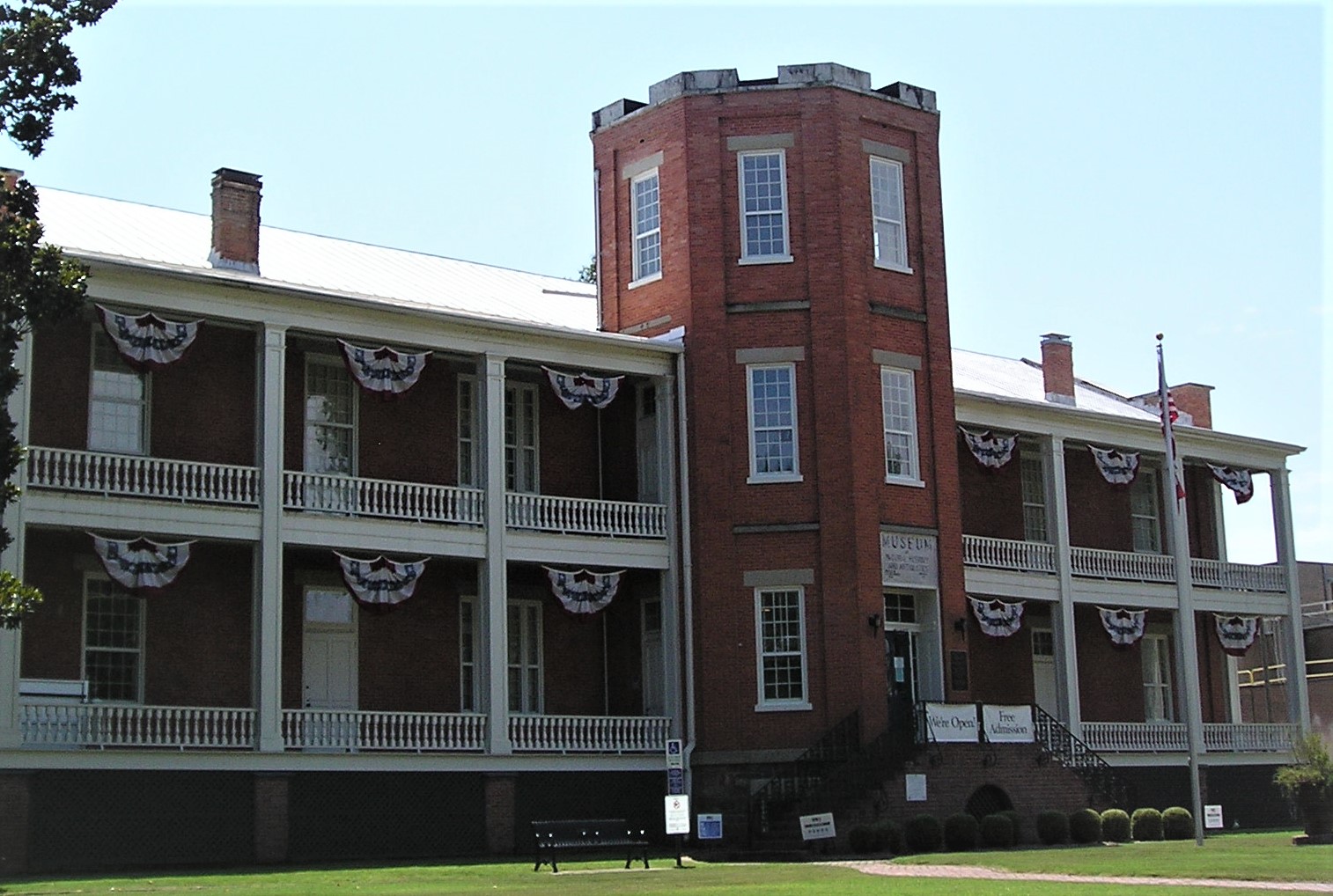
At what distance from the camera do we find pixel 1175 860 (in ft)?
80.1

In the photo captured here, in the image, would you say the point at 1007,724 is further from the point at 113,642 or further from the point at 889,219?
the point at 113,642

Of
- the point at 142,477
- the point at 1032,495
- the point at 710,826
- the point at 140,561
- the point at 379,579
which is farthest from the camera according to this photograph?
the point at 1032,495

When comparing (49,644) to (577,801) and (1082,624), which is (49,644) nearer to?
(577,801)

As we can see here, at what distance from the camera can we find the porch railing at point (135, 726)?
25938mm

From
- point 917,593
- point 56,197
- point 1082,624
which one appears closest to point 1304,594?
point 1082,624

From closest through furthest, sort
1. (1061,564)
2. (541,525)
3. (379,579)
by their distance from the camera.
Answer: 1. (379,579)
2. (541,525)
3. (1061,564)

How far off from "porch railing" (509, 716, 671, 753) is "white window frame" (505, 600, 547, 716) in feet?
3.94

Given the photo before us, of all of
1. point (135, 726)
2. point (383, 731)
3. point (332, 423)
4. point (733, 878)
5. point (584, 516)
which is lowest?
point (733, 878)

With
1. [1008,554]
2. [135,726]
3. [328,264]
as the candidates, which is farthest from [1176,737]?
[135,726]

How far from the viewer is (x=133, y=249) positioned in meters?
30.1

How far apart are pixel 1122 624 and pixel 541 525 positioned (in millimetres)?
14656

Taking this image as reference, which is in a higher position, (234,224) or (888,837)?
(234,224)

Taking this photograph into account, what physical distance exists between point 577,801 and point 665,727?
2.38 meters

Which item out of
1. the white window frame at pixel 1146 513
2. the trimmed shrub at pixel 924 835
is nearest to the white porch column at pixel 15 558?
the trimmed shrub at pixel 924 835
